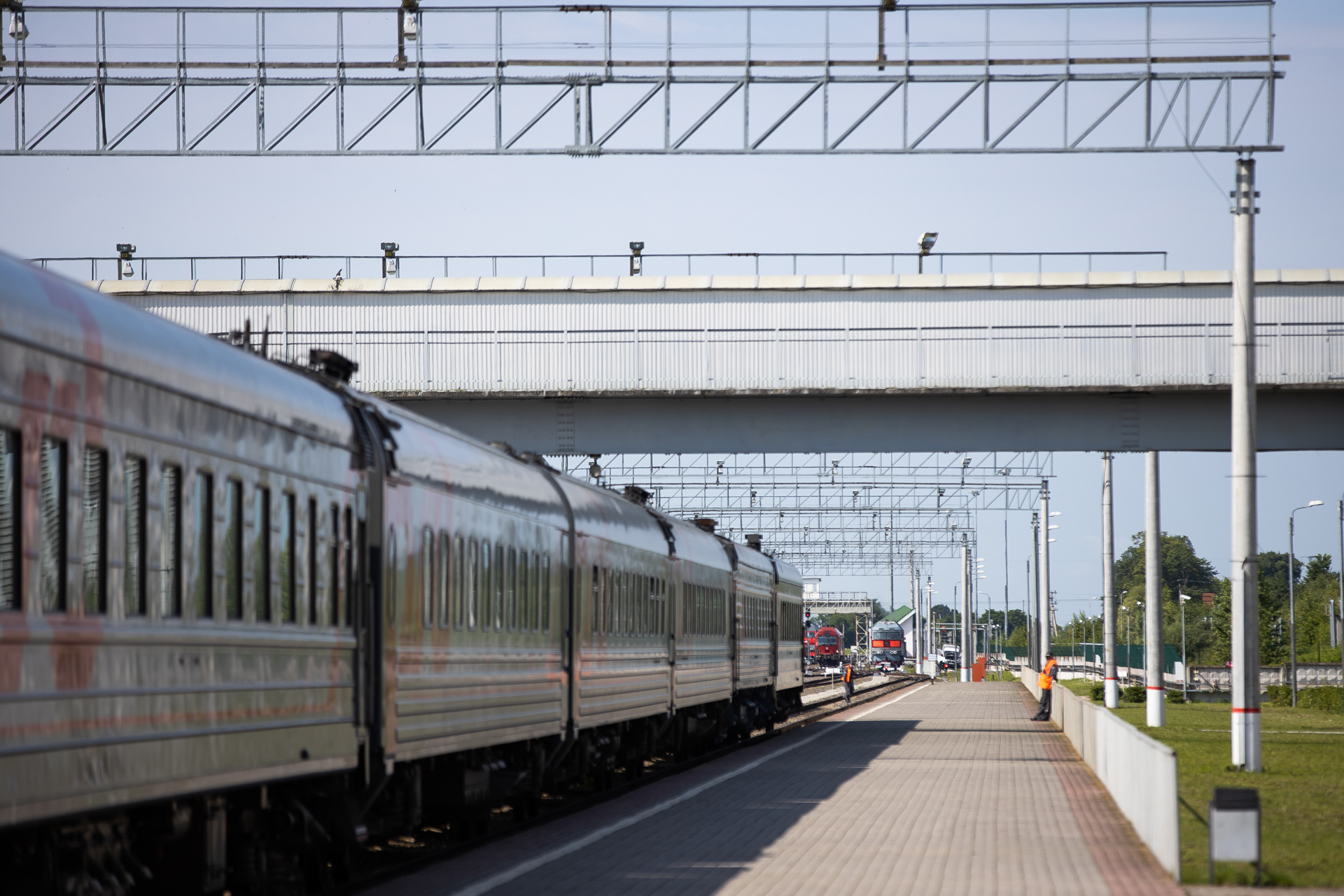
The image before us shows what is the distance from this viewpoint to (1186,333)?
28.5m

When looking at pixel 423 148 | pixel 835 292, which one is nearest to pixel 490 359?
pixel 835 292

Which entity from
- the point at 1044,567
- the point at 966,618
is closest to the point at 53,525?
the point at 1044,567

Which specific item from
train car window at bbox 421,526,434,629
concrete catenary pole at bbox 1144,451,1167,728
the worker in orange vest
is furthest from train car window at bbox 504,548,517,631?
the worker in orange vest

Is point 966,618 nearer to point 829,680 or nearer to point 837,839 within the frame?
point 829,680

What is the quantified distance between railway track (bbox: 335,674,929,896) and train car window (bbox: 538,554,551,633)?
194 cm

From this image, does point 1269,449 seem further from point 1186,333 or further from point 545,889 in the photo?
point 545,889

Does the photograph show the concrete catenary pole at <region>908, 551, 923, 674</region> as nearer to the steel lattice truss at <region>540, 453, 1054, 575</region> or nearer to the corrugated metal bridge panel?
the steel lattice truss at <region>540, 453, 1054, 575</region>

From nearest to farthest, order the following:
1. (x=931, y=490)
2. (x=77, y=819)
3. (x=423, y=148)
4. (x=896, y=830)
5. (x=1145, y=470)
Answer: (x=77, y=819)
(x=896, y=830)
(x=423, y=148)
(x=1145, y=470)
(x=931, y=490)

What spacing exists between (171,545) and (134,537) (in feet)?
1.38

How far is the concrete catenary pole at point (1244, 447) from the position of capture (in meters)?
21.8

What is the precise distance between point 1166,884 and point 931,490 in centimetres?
5057

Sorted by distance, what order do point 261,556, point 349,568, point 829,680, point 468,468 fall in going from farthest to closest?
point 829,680 → point 468,468 → point 349,568 → point 261,556

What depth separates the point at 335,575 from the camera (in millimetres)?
11148

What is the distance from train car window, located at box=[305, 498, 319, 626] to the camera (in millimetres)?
10688
